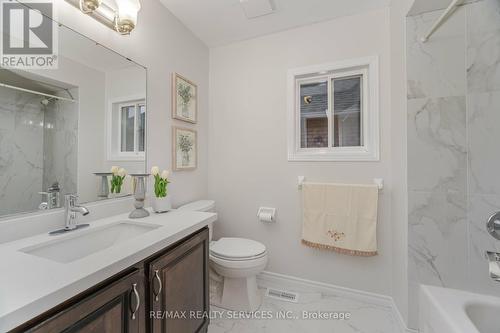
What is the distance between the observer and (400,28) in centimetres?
148

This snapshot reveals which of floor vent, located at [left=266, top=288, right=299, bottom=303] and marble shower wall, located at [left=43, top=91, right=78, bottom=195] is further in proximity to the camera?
floor vent, located at [left=266, top=288, right=299, bottom=303]

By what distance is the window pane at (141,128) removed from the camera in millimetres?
1504

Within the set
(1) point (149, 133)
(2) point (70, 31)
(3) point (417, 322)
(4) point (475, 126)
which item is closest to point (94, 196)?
(1) point (149, 133)

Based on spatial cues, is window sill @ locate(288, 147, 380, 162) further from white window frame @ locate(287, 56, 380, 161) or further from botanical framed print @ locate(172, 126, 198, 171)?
botanical framed print @ locate(172, 126, 198, 171)

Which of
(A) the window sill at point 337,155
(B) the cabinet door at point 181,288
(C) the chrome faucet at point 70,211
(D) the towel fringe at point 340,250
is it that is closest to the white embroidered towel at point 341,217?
(D) the towel fringe at point 340,250

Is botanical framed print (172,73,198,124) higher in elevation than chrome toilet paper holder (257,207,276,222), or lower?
higher

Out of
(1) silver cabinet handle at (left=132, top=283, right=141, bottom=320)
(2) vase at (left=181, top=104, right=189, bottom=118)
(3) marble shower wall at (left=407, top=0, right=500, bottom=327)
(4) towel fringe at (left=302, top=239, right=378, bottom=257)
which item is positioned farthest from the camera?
(2) vase at (left=181, top=104, right=189, bottom=118)

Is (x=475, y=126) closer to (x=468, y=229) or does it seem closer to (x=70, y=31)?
(x=468, y=229)

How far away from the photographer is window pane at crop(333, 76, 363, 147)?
6.23 ft

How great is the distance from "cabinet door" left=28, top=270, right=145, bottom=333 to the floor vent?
129 cm

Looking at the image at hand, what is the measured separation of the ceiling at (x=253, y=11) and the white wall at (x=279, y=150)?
0.25 ft

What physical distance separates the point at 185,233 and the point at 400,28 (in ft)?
6.35

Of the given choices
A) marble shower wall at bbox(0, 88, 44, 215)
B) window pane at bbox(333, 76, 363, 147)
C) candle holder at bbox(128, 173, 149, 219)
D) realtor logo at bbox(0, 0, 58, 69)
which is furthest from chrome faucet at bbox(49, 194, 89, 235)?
window pane at bbox(333, 76, 363, 147)

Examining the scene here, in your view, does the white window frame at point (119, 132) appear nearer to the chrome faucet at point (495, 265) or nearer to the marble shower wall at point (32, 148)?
the marble shower wall at point (32, 148)
